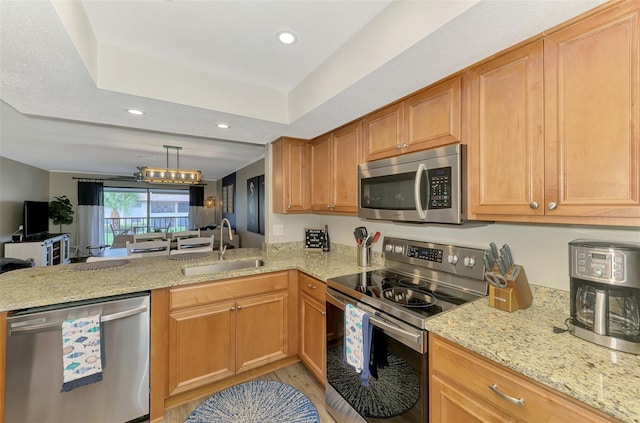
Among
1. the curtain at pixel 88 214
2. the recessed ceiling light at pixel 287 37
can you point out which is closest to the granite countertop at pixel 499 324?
the recessed ceiling light at pixel 287 37

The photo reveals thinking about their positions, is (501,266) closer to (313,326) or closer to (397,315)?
(397,315)

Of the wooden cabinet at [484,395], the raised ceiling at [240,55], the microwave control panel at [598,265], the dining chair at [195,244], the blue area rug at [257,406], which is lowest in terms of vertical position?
the blue area rug at [257,406]

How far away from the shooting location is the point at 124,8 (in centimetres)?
131

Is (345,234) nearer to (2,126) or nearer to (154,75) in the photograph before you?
(154,75)

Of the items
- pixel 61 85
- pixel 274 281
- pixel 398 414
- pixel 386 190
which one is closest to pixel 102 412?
pixel 274 281

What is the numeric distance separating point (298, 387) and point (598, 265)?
6.57ft

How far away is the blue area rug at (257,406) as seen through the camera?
1727 mm

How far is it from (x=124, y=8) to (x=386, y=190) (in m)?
1.78

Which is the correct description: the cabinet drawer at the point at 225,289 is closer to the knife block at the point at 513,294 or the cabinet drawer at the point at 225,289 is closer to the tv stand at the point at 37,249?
the knife block at the point at 513,294

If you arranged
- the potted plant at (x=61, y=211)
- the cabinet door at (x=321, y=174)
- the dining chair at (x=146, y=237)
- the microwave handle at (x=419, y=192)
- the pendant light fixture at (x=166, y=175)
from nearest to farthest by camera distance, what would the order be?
1. the microwave handle at (x=419, y=192)
2. the cabinet door at (x=321, y=174)
3. the pendant light fixture at (x=166, y=175)
4. the dining chair at (x=146, y=237)
5. the potted plant at (x=61, y=211)

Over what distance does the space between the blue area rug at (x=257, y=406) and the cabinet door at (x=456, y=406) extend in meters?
0.91

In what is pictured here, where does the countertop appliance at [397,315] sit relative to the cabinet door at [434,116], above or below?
below

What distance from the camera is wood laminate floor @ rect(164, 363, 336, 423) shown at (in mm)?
1783

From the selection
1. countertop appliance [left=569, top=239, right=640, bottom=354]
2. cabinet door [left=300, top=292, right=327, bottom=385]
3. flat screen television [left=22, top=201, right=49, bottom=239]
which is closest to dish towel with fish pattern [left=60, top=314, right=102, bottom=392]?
cabinet door [left=300, top=292, right=327, bottom=385]
